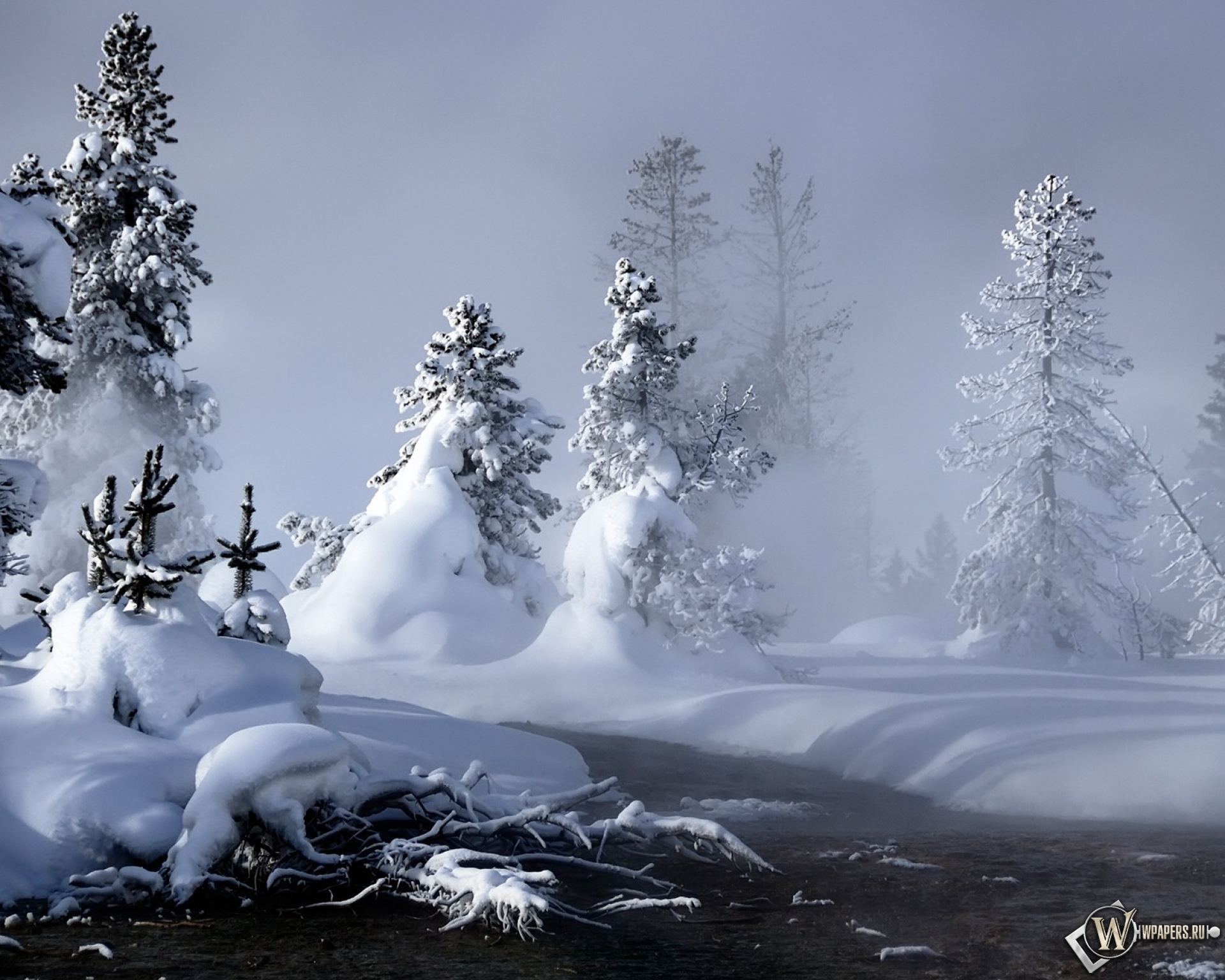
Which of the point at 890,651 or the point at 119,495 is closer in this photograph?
the point at 119,495

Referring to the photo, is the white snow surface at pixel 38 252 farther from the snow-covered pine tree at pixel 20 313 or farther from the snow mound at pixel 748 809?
the snow mound at pixel 748 809

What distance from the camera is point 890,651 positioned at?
110 ft

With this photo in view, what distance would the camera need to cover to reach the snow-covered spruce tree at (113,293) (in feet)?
83.0

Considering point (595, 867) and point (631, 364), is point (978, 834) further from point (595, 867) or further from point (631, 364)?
point (631, 364)

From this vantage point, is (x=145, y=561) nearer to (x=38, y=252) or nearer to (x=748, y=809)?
(x=38, y=252)

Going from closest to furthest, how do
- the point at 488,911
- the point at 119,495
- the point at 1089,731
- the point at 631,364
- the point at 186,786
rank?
1. the point at 488,911
2. the point at 186,786
3. the point at 1089,731
4. the point at 631,364
5. the point at 119,495

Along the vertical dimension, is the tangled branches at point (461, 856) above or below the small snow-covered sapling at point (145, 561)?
below

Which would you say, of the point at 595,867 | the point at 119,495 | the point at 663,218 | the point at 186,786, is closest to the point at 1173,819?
the point at 595,867

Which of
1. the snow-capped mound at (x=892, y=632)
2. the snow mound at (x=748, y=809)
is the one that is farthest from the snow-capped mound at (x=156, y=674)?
the snow-capped mound at (x=892, y=632)

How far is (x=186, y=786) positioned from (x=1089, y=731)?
10.0 metres

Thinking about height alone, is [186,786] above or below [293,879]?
above

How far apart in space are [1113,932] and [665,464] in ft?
57.5

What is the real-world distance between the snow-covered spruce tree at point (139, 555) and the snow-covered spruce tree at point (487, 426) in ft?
54.7

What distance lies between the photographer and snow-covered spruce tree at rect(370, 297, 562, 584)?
26.3 metres
